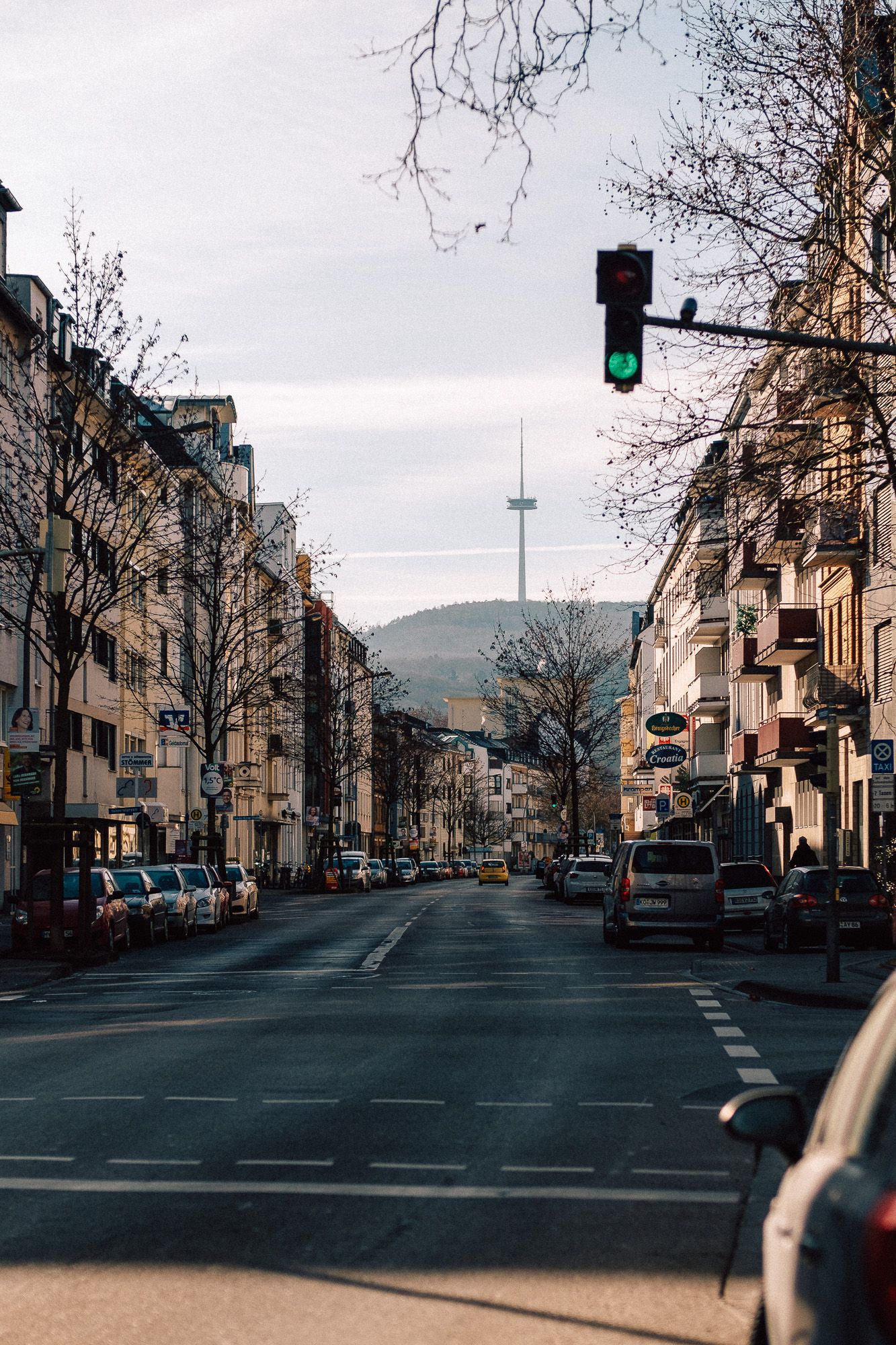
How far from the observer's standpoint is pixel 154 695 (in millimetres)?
77188

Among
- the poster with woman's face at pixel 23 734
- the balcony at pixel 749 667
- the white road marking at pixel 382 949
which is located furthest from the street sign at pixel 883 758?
the balcony at pixel 749 667

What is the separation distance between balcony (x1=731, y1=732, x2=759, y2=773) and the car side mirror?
182 feet

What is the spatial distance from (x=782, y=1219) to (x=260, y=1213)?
4469mm

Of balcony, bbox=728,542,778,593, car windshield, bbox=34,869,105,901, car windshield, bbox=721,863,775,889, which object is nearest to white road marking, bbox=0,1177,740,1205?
car windshield, bbox=34,869,105,901

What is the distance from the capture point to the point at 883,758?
92.8 feet

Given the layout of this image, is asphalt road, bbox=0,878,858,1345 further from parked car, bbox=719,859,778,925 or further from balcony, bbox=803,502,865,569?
balcony, bbox=803,502,865,569

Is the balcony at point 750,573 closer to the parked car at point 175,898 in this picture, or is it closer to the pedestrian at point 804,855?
the pedestrian at point 804,855

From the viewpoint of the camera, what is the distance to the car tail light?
3.14m

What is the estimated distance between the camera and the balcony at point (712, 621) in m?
82.3

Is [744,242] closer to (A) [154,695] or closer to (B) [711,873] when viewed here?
(B) [711,873]

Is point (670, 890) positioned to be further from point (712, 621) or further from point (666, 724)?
point (712, 621)

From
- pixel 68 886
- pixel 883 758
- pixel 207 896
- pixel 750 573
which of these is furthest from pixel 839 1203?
pixel 750 573

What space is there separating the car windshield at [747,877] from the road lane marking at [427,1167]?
105 ft

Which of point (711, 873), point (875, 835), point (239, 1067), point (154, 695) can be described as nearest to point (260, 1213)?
point (239, 1067)
